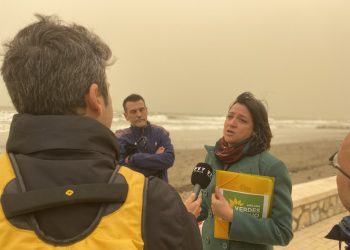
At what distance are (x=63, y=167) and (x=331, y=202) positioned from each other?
229 inches

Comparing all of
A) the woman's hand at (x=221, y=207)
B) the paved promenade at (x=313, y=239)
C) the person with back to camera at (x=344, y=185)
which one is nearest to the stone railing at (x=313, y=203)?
the paved promenade at (x=313, y=239)

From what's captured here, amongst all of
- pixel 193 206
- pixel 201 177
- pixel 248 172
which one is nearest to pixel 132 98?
pixel 248 172

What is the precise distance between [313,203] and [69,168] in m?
5.18

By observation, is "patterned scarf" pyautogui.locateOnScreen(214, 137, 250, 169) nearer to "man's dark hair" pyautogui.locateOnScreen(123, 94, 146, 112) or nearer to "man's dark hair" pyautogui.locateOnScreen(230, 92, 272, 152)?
"man's dark hair" pyautogui.locateOnScreen(230, 92, 272, 152)

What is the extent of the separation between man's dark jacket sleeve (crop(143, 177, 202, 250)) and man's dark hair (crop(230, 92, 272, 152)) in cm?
148

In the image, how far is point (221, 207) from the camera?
7.23 ft

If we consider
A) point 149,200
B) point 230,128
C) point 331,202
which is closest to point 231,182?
point 230,128

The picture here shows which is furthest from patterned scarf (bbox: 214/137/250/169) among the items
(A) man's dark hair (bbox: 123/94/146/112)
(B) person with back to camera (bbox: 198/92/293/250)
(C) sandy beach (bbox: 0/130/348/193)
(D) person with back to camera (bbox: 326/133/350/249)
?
(C) sandy beach (bbox: 0/130/348/193)

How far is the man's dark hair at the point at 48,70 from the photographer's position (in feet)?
3.64

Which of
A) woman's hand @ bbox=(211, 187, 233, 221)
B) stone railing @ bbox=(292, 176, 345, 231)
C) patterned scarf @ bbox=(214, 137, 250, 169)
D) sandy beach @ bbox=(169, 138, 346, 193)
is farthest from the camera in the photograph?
sandy beach @ bbox=(169, 138, 346, 193)

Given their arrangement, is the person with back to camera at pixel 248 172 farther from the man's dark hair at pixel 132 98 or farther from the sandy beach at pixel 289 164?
the sandy beach at pixel 289 164

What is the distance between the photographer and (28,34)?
115 cm

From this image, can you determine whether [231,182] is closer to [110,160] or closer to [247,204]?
[247,204]

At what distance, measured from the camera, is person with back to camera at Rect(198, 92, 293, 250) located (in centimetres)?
223
